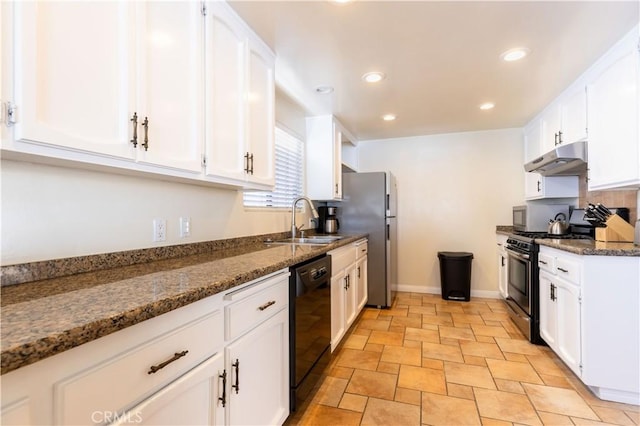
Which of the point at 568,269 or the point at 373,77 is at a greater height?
the point at 373,77

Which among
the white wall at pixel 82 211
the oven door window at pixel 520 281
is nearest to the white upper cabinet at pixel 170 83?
the white wall at pixel 82 211

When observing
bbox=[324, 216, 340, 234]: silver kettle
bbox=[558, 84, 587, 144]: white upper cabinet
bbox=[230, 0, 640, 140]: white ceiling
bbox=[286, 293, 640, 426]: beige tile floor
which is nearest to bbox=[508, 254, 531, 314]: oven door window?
bbox=[286, 293, 640, 426]: beige tile floor

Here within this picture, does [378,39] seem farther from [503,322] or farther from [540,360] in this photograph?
[503,322]

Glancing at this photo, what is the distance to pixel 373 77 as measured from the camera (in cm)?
259

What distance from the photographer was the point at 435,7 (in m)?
1.72

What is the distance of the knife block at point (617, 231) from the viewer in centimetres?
239

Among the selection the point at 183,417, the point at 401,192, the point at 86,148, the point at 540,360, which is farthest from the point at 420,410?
the point at 401,192

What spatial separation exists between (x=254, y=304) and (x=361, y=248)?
2.25 metres

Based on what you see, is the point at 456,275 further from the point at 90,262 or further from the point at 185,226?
the point at 90,262

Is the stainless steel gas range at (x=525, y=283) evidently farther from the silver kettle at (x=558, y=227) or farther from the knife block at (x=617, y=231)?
the knife block at (x=617, y=231)

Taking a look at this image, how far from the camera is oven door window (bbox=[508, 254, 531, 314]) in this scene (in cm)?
285

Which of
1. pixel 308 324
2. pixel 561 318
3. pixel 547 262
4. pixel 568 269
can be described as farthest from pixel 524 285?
pixel 308 324

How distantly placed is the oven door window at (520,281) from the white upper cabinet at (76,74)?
3.23 m

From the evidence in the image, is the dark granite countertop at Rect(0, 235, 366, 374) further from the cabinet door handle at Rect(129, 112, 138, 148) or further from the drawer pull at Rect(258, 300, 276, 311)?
the cabinet door handle at Rect(129, 112, 138, 148)
